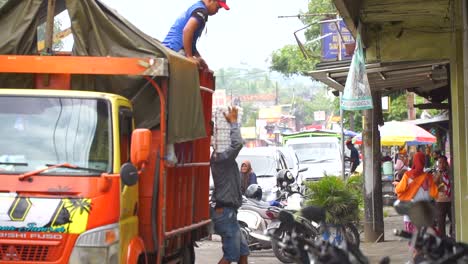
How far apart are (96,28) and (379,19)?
588cm

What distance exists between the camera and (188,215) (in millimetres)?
9289

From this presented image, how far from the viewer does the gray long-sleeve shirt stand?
10.2 m

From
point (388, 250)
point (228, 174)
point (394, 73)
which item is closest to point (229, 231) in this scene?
point (228, 174)

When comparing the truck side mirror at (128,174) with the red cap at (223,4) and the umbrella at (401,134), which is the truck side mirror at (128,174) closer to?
the red cap at (223,4)

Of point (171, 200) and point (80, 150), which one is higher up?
point (80, 150)

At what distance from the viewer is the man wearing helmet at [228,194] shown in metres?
10.2

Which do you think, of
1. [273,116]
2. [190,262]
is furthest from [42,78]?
[273,116]

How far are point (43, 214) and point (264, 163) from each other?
13.3 meters

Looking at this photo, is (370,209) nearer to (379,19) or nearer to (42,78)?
(379,19)

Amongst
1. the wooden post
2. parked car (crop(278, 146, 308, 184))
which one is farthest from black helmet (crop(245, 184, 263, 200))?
parked car (crop(278, 146, 308, 184))

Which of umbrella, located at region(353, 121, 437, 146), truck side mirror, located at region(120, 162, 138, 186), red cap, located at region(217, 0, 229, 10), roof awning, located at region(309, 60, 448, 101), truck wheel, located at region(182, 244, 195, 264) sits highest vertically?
red cap, located at region(217, 0, 229, 10)

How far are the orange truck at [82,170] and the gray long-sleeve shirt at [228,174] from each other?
1.53m

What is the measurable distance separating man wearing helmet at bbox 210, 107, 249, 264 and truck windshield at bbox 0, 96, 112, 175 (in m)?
2.94

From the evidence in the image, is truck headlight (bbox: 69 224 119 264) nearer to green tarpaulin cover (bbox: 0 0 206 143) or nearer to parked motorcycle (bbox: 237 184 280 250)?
green tarpaulin cover (bbox: 0 0 206 143)
